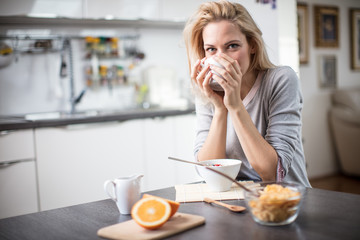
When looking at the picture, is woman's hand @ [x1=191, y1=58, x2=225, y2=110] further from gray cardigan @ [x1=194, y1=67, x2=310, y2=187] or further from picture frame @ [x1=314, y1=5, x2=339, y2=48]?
picture frame @ [x1=314, y1=5, x2=339, y2=48]

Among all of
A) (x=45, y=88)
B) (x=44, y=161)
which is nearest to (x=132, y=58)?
(x=45, y=88)

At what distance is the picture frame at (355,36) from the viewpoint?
5156 millimetres

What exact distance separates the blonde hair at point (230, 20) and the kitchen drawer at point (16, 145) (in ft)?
4.53

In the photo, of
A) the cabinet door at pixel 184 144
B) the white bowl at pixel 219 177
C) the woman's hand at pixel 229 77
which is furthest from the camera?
the cabinet door at pixel 184 144

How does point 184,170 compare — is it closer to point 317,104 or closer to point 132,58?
point 132,58

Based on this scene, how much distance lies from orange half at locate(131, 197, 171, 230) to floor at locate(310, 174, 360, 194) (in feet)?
11.8

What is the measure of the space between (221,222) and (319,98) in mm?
4274

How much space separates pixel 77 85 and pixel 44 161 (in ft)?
3.16

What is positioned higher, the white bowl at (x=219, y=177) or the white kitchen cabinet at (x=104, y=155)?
the white bowl at (x=219, y=177)

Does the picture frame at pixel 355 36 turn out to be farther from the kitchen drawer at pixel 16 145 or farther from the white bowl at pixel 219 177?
the white bowl at pixel 219 177

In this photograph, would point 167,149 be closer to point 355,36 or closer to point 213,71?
point 213,71

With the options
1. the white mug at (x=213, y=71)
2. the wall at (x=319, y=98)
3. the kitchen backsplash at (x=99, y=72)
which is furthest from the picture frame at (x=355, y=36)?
the white mug at (x=213, y=71)

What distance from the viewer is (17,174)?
253 cm

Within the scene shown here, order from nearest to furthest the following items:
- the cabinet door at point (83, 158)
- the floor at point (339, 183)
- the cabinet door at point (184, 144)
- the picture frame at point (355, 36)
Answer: the cabinet door at point (83, 158)
the cabinet door at point (184, 144)
the floor at point (339, 183)
the picture frame at point (355, 36)
